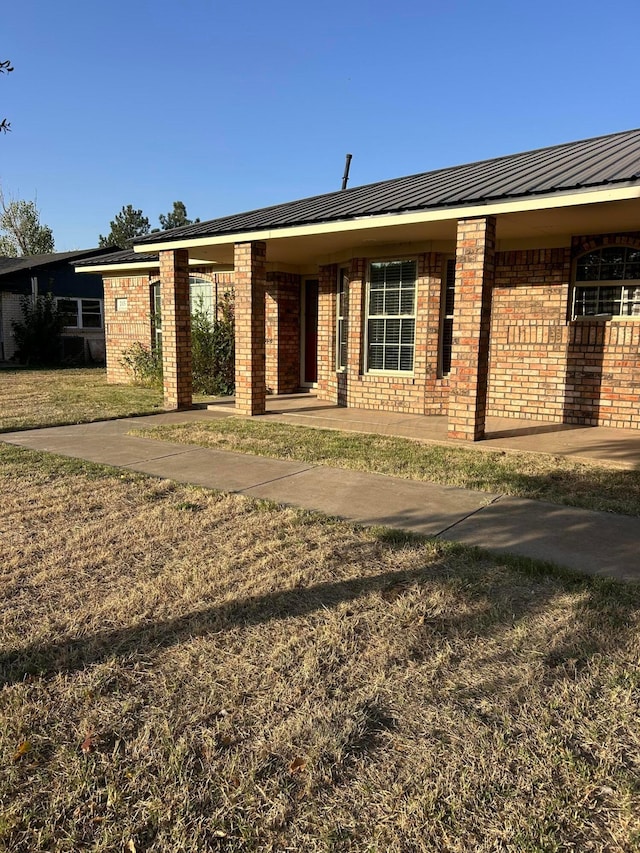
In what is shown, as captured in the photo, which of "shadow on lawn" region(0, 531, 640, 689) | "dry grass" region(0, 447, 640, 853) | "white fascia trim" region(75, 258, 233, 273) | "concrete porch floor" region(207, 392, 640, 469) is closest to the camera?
"dry grass" region(0, 447, 640, 853)

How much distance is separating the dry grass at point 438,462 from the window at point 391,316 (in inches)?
95.9

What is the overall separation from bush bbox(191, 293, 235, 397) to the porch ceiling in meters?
1.75

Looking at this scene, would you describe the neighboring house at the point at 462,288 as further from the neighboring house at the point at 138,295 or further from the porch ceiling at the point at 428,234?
the neighboring house at the point at 138,295

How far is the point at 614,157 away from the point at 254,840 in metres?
8.00

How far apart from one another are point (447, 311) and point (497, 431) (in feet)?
8.15

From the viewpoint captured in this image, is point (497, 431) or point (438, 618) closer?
point (438, 618)

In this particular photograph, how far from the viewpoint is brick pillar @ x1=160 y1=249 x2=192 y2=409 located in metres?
11.1

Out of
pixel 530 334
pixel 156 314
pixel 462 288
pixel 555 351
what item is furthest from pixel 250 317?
pixel 156 314

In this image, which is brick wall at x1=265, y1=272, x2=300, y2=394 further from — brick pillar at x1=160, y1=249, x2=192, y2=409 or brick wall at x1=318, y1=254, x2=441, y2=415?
brick pillar at x1=160, y1=249, x2=192, y2=409

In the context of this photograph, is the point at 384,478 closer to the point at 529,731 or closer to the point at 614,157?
the point at 529,731

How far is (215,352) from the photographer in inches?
547

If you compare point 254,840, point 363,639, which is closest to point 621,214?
point 363,639

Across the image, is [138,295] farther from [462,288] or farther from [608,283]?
[608,283]

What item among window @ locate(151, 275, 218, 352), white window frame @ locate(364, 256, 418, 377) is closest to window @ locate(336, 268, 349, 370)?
white window frame @ locate(364, 256, 418, 377)
